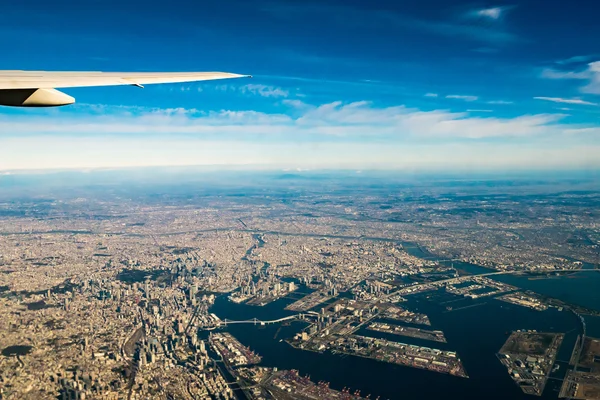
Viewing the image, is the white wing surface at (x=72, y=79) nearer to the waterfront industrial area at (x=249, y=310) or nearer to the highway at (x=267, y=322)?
the waterfront industrial area at (x=249, y=310)

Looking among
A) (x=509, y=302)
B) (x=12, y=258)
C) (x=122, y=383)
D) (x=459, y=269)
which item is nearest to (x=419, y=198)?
(x=459, y=269)

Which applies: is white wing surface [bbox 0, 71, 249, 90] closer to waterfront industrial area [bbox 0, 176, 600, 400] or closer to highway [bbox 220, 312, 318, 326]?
waterfront industrial area [bbox 0, 176, 600, 400]

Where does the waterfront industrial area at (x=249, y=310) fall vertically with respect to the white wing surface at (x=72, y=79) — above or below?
below

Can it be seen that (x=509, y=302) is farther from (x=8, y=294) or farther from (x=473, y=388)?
(x=8, y=294)

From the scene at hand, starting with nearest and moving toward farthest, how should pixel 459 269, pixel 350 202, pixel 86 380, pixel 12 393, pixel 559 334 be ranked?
pixel 12 393, pixel 86 380, pixel 559 334, pixel 459 269, pixel 350 202

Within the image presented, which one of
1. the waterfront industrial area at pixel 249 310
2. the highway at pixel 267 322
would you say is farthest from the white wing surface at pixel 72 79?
the highway at pixel 267 322

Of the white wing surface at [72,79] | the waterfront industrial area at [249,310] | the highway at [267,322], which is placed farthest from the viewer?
the highway at [267,322]

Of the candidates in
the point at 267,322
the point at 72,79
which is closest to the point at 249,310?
the point at 267,322

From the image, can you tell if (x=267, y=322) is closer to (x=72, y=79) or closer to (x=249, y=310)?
(x=249, y=310)
